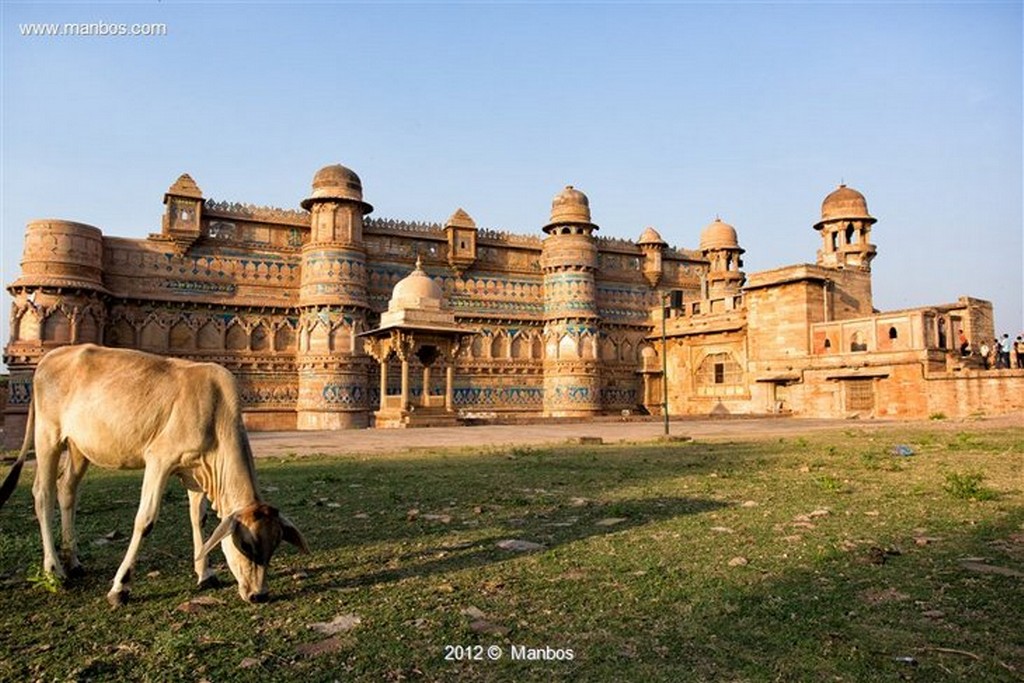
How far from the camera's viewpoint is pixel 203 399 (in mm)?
4469

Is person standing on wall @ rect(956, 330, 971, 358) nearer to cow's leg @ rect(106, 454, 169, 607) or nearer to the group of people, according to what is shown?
the group of people

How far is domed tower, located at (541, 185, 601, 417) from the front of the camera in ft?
117

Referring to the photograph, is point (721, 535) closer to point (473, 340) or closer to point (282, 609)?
point (282, 609)

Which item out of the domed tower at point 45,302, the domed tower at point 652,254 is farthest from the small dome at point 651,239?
the domed tower at point 45,302

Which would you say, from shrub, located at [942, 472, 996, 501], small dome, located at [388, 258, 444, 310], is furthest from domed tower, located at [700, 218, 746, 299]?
shrub, located at [942, 472, 996, 501]

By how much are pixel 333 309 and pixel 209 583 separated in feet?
89.2

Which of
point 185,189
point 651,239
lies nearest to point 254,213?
point 185,189

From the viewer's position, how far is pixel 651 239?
40594 millimetres

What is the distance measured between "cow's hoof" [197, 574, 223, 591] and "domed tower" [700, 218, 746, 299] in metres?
40.4

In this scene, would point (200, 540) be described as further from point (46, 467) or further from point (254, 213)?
point (254, 213)

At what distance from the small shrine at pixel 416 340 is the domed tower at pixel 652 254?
54.8ft

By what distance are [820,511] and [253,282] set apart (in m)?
29.7

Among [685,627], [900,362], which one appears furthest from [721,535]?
[900,362]

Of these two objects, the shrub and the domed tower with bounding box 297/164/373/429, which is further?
the domed tower with bounding box 297/164/373/429
